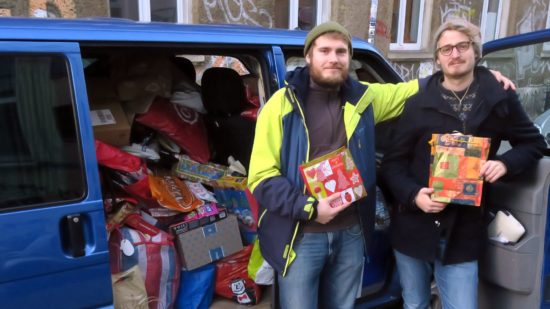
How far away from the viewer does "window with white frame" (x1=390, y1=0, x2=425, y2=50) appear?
955cm

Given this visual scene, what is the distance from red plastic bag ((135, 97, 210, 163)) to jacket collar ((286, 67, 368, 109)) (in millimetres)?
1192

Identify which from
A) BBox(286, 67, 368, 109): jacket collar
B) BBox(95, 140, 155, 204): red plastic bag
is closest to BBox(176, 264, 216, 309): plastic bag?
BBox(95, 140, 155, 204): red plastic bag

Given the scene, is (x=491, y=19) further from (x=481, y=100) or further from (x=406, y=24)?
(x=481, y=100)

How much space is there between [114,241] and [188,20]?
535cm

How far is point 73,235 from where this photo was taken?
5.64 ft

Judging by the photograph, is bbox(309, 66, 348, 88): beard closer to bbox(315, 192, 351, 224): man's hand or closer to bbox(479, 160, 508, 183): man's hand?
bbox(315, 192, 351, 224): man's hand

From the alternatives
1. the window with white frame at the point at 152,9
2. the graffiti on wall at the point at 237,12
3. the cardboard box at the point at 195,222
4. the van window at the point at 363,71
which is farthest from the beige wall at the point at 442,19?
the cardboard box at the point at 195,222

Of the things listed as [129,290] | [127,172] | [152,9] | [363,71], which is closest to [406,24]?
[152,9]

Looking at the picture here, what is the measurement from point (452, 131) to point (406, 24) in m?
8.58

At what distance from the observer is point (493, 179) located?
1852mm

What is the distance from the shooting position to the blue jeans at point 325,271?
1.90m

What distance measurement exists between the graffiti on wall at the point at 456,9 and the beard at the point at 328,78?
28.5ft

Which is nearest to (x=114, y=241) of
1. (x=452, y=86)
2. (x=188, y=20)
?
(x=452, y=86)

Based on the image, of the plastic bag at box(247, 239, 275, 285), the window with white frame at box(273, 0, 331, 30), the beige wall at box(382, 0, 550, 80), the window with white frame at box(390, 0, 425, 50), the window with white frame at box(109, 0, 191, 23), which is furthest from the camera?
the window with white frame at box(390, 0, 425, 50)
